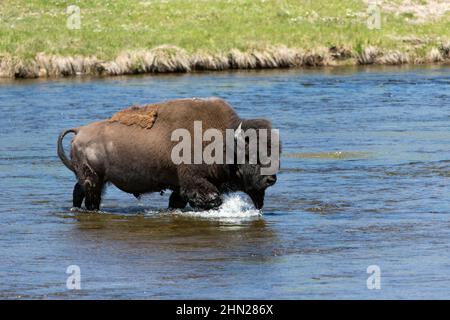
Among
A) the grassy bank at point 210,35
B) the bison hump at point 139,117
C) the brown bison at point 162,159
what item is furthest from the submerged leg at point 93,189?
the grassy bank at point 210,35

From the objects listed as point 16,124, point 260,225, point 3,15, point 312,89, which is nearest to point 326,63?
point 312,89

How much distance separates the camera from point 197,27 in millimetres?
39938

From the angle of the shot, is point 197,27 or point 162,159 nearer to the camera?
point 162,159

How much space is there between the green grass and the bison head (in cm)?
2240

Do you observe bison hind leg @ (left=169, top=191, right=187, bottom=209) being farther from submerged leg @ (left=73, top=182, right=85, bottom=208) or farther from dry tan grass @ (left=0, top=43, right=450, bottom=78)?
dry tan grass @ (left=0, top=43, right=450, bottom=78)

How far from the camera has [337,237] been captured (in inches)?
454

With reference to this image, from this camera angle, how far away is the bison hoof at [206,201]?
12836mm

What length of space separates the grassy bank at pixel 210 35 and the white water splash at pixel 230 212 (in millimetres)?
20813

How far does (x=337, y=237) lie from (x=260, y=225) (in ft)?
3.69

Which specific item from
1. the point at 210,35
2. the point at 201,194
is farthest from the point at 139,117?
the point at 210,35

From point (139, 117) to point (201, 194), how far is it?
1.19 metres

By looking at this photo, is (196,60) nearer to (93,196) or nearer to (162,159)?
(93,196)
